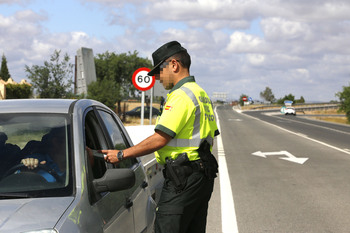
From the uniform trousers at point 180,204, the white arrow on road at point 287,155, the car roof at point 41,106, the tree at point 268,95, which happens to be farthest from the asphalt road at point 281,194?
the tree at point 268,95

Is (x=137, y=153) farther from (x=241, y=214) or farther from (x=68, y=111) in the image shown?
(x=241, y=214)

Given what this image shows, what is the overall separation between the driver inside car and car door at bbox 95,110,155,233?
2.02 ft

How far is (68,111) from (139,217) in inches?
39.8

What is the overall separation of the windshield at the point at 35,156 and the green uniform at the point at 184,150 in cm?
65

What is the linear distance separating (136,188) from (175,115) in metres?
0.81

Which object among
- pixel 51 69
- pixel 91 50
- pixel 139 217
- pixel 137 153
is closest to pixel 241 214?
pixel 139 217

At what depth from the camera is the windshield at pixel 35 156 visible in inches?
116

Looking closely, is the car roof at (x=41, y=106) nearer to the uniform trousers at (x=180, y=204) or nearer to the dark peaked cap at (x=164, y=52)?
the dark peaked cap at (x=164, y=52)

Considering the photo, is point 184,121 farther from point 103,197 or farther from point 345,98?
point 345,98

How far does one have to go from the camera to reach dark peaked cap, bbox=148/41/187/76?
3.63 metres

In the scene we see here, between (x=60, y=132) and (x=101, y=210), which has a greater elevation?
(x=60, y=132)

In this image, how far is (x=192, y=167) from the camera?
11.5ft

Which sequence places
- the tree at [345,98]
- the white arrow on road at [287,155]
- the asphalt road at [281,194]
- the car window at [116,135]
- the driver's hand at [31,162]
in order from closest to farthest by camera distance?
the driver's hand at [31,162]
the car window at [116,135]
the asphalt road at [281,194]
the white arrow on road at [287,155]
the tree at [345,98]

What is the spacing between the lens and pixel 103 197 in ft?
10.1
